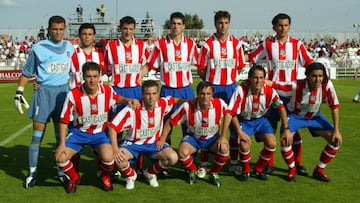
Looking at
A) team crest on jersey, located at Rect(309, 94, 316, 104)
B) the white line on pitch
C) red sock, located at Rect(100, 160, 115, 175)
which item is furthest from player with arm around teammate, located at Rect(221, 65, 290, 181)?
the white line on pitch

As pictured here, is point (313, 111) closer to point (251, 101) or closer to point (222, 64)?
point (251, 101)

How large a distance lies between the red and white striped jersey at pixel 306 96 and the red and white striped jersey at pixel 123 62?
1.87m

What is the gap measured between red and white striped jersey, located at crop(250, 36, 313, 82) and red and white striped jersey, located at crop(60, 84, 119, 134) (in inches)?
86.1

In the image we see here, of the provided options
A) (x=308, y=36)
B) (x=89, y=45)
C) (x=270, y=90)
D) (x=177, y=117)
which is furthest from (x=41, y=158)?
(x=308, y=36)

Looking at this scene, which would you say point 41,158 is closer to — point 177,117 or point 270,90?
point 177,117

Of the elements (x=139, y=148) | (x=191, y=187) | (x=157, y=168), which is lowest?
(x=191, y=187)

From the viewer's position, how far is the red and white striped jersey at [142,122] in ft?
16.9

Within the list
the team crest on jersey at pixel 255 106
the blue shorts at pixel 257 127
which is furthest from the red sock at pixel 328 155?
the team crest on jersey at pixel 255 106

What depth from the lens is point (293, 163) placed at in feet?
18.0

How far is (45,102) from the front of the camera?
5246 mm

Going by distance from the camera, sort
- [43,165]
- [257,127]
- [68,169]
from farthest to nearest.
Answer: [43,165] → [257,127] → [68,169]

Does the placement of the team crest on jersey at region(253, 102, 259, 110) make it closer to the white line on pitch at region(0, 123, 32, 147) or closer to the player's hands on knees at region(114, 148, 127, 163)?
the player's hands on knees at region(114, 148, 127, 163)

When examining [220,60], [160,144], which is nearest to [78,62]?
[160,144]

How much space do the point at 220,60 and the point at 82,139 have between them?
7.02 ft
